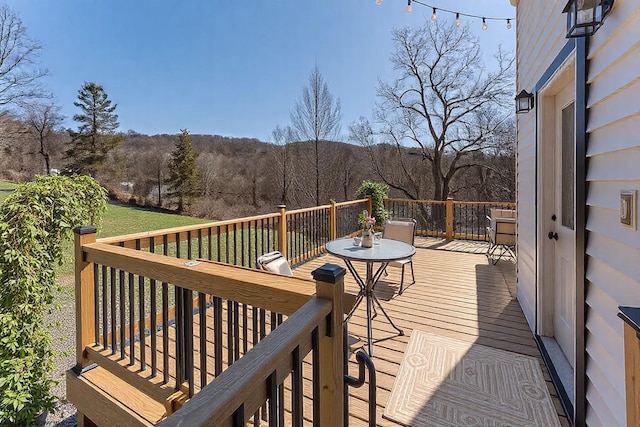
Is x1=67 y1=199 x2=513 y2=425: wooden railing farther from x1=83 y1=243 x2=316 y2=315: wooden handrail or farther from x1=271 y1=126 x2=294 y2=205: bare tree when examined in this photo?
x1=271 y1=126 x2=294 y2=205: bare tree

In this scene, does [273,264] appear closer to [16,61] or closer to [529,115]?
[529,115]

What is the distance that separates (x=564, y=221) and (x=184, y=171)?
72.3ft

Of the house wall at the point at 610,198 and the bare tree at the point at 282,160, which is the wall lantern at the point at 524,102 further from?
the bare tree at the point at 282,160

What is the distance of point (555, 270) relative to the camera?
2.71m

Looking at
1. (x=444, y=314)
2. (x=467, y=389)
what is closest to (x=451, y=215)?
(x=444, y=314)

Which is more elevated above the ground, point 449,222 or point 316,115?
point 316,115

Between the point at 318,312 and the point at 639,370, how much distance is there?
1006 millimetres

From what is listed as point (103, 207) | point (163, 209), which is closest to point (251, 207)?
point (163, 209)

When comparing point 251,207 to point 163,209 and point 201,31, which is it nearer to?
point 163,209

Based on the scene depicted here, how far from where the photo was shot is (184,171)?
69.5 ft

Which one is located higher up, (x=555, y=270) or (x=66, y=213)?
(x=66, y=213)

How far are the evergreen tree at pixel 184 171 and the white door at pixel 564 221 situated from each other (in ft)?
71.2

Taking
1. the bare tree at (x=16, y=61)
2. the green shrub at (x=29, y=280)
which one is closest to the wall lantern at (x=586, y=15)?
the green shrub at (x=29, y=280)

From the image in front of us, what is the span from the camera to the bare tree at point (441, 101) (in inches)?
501
